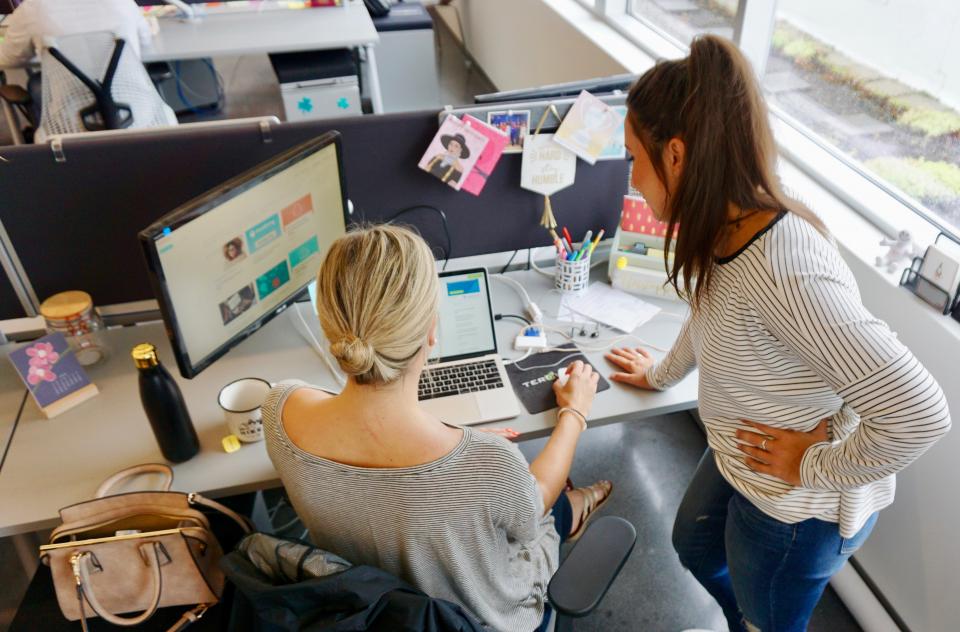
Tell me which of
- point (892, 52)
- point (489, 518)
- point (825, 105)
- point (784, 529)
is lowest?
point (784, 529)

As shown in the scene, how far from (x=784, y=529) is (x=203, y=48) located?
3.36m

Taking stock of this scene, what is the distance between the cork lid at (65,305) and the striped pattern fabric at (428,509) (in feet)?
2.18

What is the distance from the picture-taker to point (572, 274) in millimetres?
1753

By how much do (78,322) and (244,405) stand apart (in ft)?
1.46

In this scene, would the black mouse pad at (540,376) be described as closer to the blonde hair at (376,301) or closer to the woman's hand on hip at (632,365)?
the woman's hand on hip at (632,365)

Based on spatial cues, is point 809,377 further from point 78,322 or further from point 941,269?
point 78,322

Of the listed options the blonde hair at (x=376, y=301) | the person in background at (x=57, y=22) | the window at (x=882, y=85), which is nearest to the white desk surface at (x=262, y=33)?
the person in background at (x=57, y=22)

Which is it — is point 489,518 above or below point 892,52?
below

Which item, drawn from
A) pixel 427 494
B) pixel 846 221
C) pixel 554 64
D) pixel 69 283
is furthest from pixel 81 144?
pixel 554 64

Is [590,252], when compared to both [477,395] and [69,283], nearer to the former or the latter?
[477,395]

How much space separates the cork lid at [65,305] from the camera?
1.50m

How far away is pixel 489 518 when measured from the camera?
106 cm

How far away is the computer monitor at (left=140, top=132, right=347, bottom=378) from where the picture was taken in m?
1.24

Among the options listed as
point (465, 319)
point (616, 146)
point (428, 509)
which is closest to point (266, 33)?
point (616, 146)
